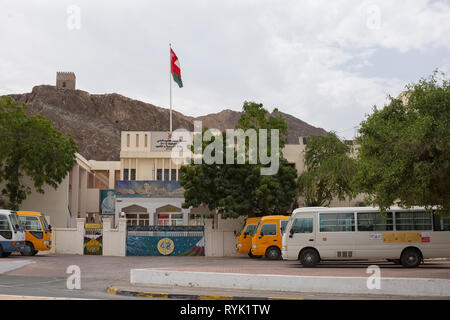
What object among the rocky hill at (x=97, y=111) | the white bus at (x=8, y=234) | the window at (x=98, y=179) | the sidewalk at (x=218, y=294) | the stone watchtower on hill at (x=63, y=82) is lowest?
the sidewalk at (x=218, y=294)

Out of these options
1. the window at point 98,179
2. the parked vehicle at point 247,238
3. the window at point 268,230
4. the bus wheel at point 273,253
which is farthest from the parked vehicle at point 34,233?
the window at point 98,179

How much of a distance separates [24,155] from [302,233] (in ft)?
79.3

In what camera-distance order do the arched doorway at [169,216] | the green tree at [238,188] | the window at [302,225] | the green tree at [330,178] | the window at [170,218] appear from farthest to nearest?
the window at [170,218]
the arched doorway at [169,216]
the green tree at [330,178]
the green tree at [238,188]
the window at [302,225]

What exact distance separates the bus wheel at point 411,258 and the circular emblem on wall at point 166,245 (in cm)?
1473

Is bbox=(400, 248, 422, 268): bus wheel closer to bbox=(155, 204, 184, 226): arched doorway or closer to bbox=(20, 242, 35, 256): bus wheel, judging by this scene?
bbox=(20, 242, 35, 256): bus wheel

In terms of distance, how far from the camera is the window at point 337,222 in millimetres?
22047

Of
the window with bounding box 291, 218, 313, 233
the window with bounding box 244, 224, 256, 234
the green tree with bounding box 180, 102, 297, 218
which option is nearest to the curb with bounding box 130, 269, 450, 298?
the window with bounding box 291, 218, 313, 233

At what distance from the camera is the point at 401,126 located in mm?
14094

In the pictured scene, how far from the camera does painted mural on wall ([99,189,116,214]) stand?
53625mm

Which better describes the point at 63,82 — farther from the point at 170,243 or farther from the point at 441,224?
the point at 441,224
